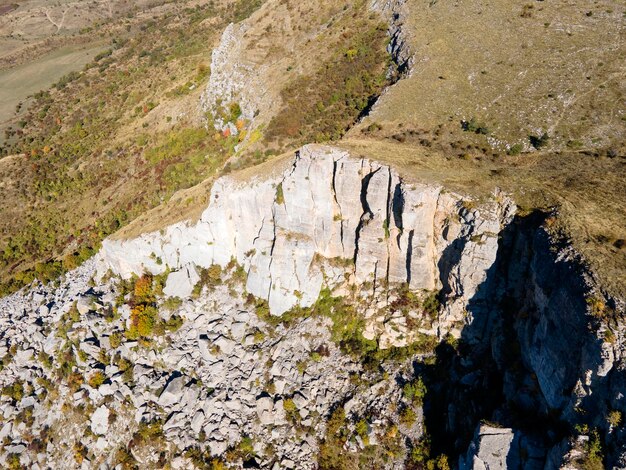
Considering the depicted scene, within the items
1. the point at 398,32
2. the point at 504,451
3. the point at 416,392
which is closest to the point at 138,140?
the point at 398,32

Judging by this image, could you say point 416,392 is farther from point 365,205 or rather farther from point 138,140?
point 138,140

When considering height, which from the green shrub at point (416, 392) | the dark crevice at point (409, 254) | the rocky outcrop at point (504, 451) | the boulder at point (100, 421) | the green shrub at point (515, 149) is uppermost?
the green shrub at point (515, 149)

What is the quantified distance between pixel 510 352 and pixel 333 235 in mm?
19313

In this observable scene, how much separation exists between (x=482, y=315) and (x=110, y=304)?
145ft

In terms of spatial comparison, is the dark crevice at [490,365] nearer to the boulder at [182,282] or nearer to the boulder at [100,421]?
the boulder at [182,282]

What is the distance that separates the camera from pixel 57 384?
46.0 meters

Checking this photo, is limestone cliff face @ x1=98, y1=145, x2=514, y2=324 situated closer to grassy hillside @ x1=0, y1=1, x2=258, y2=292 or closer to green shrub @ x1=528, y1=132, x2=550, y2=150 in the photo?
green shrub @ x1=528, y1=132, x2=550, y2=150

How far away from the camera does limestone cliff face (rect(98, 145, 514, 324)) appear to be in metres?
34.1

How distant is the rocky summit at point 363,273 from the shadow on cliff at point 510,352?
180mm

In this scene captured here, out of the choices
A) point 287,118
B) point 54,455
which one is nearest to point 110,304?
point 54,455

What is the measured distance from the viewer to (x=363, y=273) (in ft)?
133

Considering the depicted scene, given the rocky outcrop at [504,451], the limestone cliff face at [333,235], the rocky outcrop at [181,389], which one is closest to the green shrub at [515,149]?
the limestone cliff face at [333,235]

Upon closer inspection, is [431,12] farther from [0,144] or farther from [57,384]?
[0,144]

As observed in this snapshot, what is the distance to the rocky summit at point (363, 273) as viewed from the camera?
92.9 feet
